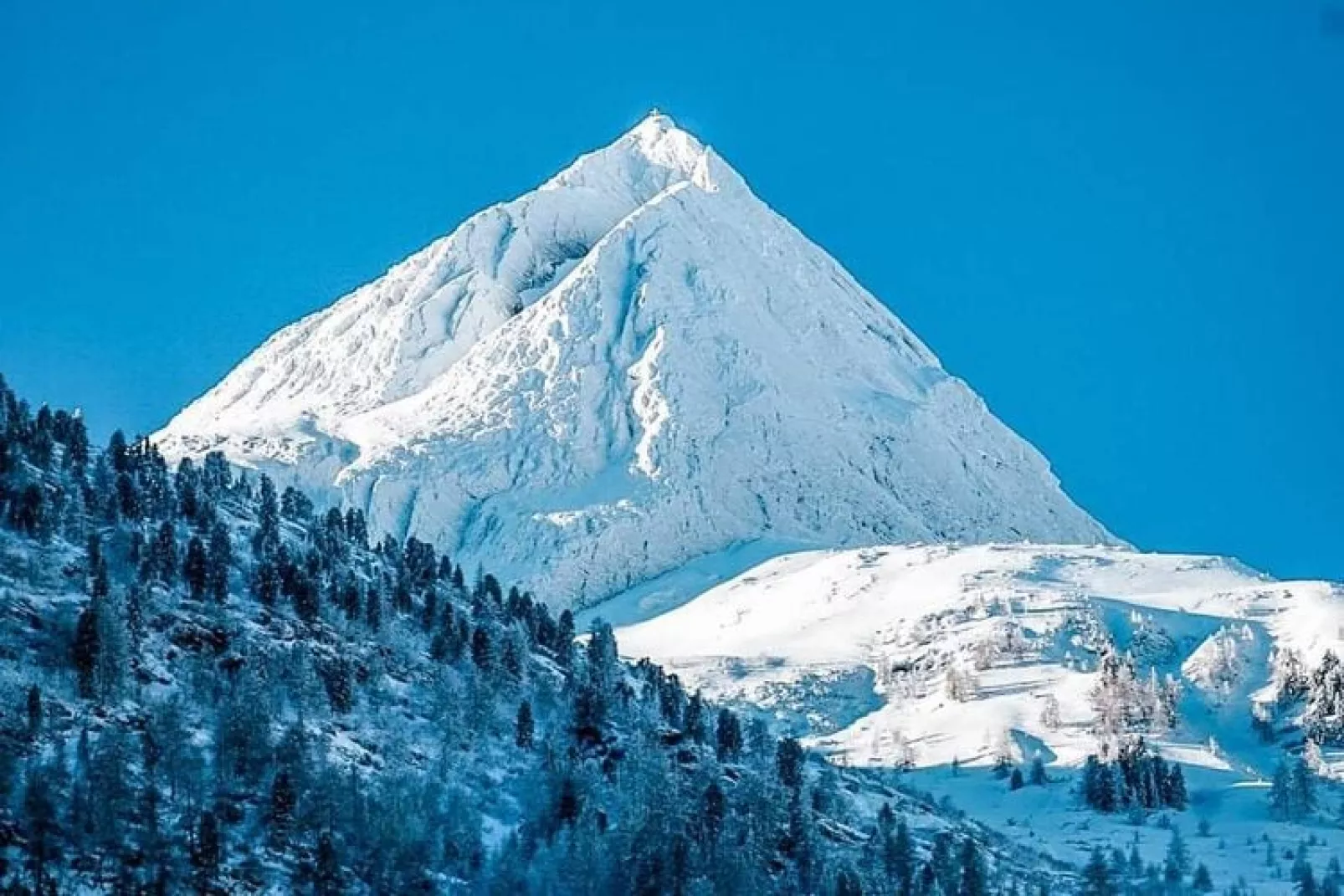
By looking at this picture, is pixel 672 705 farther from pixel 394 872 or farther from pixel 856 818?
pixel 394 872

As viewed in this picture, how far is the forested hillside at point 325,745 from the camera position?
410ft

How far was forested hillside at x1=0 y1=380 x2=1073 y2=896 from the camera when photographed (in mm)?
124938

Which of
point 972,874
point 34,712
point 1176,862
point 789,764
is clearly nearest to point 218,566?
point 34,712

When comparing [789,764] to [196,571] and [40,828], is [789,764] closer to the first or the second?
[196,571]

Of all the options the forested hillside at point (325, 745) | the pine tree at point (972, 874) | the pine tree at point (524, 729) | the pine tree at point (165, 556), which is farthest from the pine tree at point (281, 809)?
the pine tree at point (972, 874)

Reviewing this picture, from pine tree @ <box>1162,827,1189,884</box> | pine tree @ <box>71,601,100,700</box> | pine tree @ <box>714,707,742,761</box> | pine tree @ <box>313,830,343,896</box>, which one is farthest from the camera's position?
pine tree @ <box>1162,827,1189,884</box>

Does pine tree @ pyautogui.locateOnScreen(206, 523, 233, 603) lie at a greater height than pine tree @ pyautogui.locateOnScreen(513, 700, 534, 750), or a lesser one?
greater

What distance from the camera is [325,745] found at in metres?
144

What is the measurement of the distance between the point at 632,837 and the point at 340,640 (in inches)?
1438

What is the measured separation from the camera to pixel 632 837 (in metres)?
140

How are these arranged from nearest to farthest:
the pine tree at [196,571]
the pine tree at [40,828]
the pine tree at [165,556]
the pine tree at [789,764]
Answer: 1. the pine tree at [40,828]
2. the pine tree at [196,571]
3. the pine tree at [165,556]
4. the pine tree at [789,764]

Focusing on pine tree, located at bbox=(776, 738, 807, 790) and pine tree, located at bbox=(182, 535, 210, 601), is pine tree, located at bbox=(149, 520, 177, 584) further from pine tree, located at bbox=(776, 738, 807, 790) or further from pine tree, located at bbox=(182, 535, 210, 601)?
pine tree, located at bbox=(776, 738, 807, 790)

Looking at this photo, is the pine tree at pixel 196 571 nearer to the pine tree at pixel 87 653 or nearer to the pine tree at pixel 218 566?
the pine tree at pixel 218 566

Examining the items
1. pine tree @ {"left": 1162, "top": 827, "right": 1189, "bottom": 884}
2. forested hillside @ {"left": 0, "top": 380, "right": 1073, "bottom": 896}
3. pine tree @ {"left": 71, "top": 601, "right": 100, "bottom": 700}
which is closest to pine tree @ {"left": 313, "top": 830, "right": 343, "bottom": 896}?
forested hillside @ {"left": 0, "top": 380, "right": 1073, "bottom": 896}
